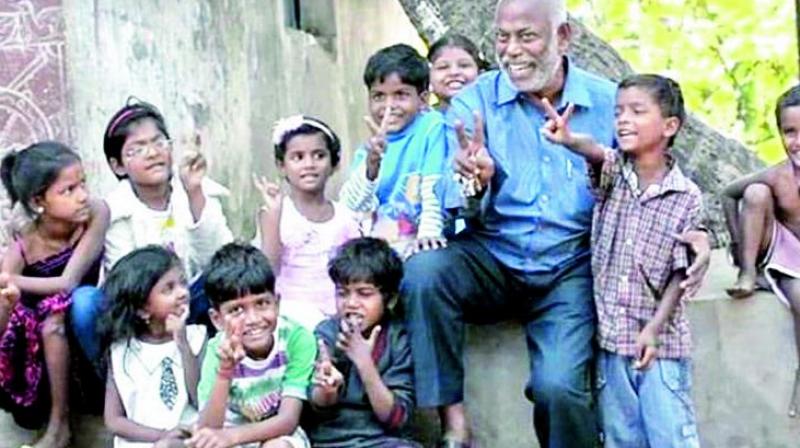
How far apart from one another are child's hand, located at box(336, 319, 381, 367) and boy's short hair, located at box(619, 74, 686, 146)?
115cm

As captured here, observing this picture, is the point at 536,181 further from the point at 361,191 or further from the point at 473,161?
the point at 361,191

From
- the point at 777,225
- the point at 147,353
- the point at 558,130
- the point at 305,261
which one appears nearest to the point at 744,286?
the point at 777,225

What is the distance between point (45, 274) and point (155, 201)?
475 millimetres

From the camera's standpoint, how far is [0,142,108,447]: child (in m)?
4.59

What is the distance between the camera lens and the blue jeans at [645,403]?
408cm

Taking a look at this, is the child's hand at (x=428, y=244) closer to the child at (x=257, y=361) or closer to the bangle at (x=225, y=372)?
the child at (x=257, y=361)

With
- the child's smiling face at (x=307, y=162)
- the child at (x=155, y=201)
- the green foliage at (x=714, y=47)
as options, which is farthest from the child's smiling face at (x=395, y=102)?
the green foliage at (x=714, y=47)

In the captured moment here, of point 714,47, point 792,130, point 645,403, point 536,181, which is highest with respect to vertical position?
point 714,47

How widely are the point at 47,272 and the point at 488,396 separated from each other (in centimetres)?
161

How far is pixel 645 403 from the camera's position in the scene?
13.5 ft

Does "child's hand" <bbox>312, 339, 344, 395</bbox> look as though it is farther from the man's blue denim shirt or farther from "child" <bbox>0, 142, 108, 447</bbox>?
"child" <bbox>0, 142, 108, 447</bbox>

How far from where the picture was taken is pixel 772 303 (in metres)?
4.63

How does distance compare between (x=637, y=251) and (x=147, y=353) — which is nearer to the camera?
(x=637, y=251)

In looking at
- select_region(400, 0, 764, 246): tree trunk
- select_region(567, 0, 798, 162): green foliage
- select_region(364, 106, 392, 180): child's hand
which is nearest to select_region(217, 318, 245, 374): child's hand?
select_region(364, 106, 392, 180): child's hand
